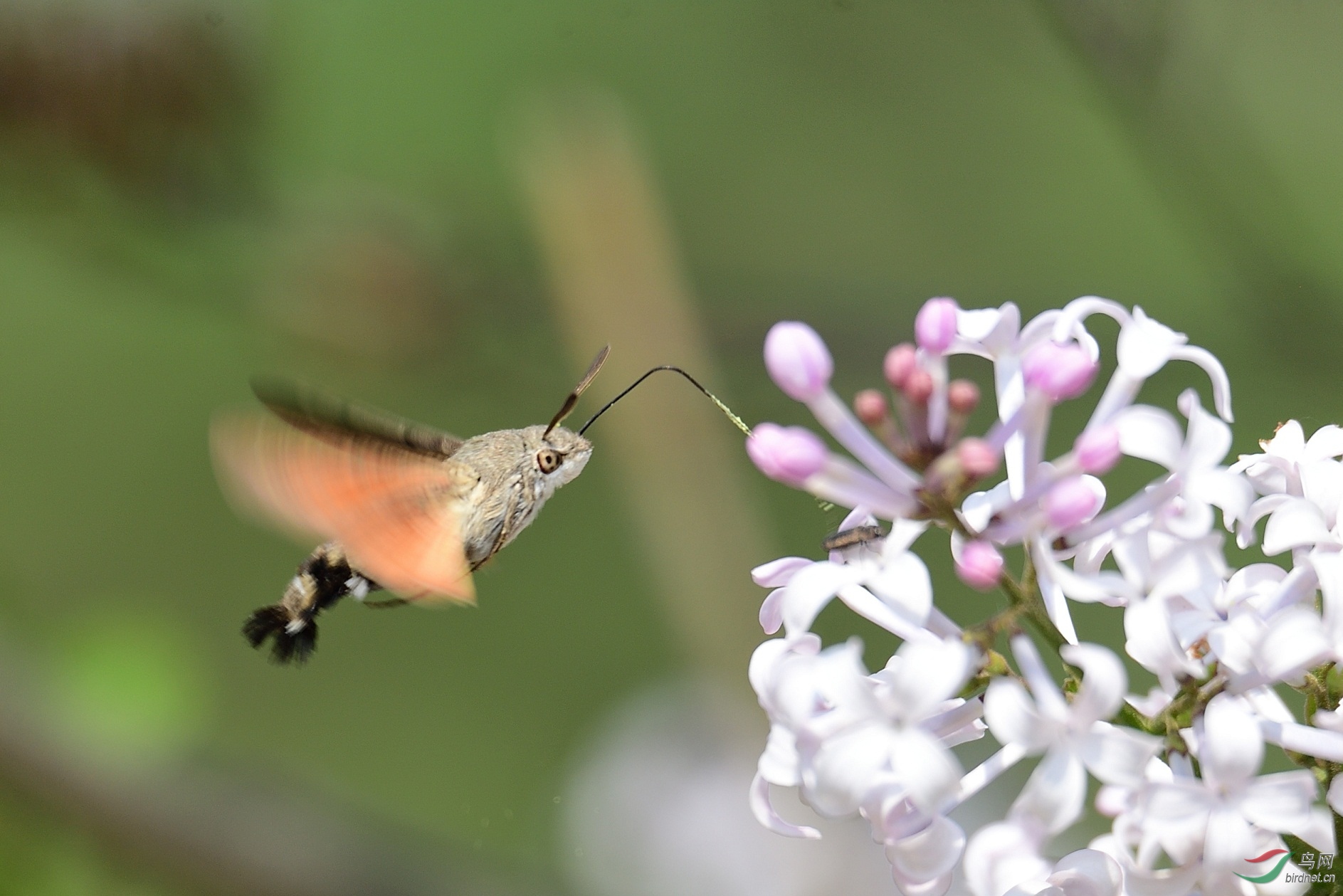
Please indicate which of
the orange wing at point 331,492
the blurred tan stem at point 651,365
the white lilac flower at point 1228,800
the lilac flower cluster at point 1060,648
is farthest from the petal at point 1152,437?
the blurred tan stem at point 651,365

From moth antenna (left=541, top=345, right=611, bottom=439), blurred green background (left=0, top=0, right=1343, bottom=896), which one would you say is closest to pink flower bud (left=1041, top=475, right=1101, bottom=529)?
blurred green background (left=0, top=0, right=1343, bottom=896)

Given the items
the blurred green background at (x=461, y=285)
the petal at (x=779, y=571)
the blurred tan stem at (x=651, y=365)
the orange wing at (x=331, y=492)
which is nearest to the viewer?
the petal at (x=779, y=571)

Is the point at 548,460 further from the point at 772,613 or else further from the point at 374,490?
the point at 772,613

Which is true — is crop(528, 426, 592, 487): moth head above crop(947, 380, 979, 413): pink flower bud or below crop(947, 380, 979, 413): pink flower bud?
below

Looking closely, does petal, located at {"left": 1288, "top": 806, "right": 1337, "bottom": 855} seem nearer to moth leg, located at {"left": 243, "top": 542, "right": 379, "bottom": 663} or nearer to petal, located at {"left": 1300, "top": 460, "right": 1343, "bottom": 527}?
petal, located at {"left": 1300, "top": 460, "right": 1343, "bottom": 527}

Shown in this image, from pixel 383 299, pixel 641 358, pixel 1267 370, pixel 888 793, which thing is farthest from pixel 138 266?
pixel 1267 370

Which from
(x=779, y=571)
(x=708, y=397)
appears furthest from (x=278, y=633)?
(x=779, y=571)

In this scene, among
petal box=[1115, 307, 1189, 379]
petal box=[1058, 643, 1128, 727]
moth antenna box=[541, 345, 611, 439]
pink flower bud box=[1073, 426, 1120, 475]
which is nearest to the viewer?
petal box=[1058, 643, 1128, 727]

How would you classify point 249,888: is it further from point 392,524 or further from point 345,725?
point 345,725

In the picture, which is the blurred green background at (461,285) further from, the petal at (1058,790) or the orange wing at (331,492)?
the petal at (1058,790)
